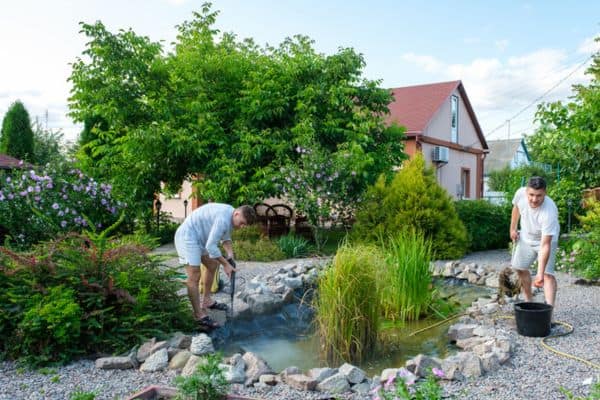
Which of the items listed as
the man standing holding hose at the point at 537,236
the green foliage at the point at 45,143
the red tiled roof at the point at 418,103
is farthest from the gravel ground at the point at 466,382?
the green foliage at the point at 45,143

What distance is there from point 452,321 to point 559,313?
1.07 meters

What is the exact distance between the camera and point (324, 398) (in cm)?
303

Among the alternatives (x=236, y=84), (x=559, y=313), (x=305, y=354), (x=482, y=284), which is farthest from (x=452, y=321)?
(x=236, y=84)

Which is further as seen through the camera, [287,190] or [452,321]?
[287,190]

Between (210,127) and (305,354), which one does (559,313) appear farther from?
(210,127)

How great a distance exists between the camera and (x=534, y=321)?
4371mm

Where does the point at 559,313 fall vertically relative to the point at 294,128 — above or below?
below

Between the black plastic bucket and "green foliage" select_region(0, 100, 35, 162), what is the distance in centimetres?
1820

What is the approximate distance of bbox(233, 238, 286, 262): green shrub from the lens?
9164mm

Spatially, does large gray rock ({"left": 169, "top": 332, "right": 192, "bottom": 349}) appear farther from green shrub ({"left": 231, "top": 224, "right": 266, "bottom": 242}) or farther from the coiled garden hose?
green shrub ({"left": 231, "top": 224, "right": 266, "bottom": 242})

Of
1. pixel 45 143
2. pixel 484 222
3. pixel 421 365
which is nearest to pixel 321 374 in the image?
pixel 421 365

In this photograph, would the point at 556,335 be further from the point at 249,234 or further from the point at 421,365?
the point at 249,234

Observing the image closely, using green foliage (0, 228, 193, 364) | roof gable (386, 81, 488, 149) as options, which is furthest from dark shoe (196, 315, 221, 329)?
roof gable (386, 81, 488, 149)

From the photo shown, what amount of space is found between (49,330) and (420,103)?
18101 mm
